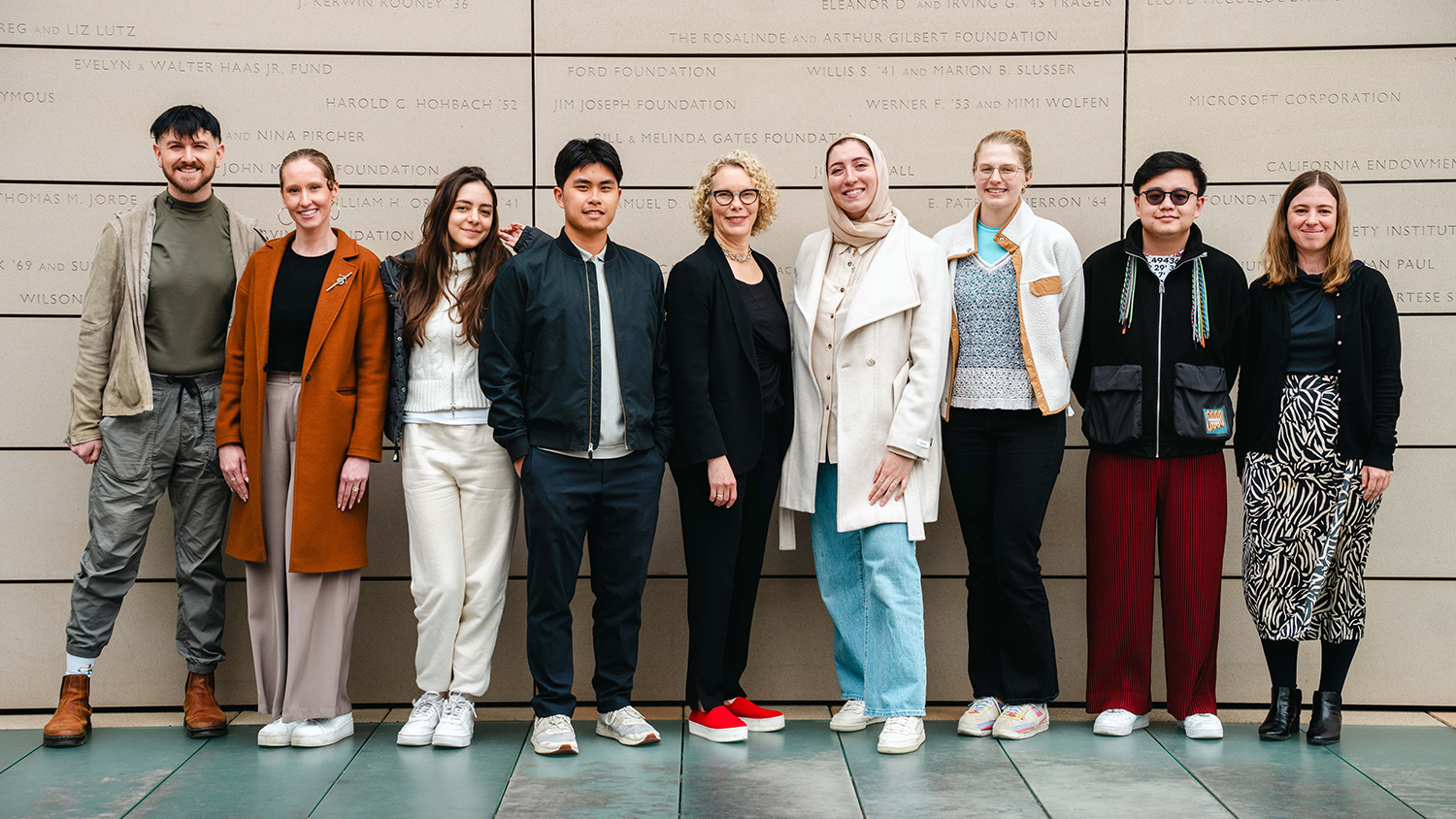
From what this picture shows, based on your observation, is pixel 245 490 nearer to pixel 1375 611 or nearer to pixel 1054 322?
pixel 1054 322

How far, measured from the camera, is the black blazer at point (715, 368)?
3.27 meters

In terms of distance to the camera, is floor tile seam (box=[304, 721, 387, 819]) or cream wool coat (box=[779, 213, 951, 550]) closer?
floor tile seam (box=[304, 721, 387, 819])

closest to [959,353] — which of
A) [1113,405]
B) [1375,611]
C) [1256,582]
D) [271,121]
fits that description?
[1113,405]

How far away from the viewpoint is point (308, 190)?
329 cm

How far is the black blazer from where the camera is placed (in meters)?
3.27

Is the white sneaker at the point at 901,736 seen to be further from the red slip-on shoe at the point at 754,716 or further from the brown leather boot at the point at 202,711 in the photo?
the brown leather boot at the point at 202,711

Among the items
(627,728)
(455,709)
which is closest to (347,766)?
(455,709)

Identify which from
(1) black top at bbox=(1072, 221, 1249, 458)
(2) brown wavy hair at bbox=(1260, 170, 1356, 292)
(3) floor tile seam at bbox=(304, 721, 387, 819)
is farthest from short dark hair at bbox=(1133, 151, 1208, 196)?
(3) floor tile seam at bbox=(304, 721, 387, 819)

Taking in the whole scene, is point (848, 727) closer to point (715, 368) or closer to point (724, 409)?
point (724, 409)

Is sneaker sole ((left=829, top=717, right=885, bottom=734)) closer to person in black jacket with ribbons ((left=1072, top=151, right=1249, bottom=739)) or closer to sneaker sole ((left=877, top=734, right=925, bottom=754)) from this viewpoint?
sneaker sole ((left=877, top=734, right=925, bottom=754))

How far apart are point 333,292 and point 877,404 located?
1843 millimetres

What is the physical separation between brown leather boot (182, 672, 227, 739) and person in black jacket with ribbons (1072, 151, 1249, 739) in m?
3.08

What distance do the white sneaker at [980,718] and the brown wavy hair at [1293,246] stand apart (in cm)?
175

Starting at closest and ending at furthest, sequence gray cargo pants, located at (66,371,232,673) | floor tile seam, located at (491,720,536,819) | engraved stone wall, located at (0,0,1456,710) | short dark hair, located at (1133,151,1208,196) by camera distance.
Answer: floor tile seam, located at (491,720,536,819), short dark hair, located at (1133,151,1208,196), gray cargo pants, located at (66,371,232,673), engraved stone wall, located at (0,0,1456,710)
